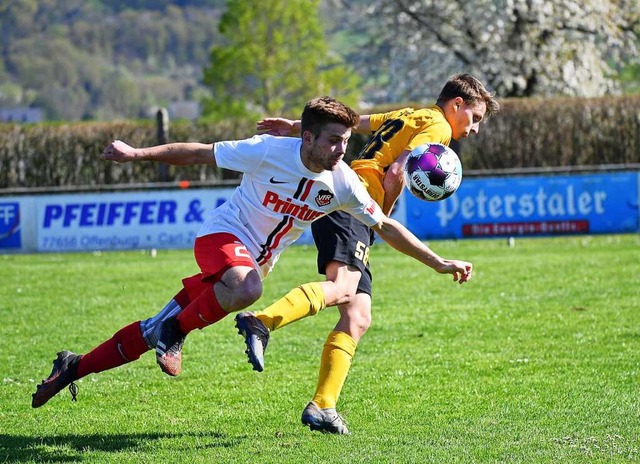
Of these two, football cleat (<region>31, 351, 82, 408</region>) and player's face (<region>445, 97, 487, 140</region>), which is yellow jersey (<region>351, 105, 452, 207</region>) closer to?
player's face (<region>445, 97, 487, 140</region>)

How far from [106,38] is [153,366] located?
16139 cm

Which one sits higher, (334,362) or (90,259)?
(334,362)

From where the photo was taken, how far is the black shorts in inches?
265

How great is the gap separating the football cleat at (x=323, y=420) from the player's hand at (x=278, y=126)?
1.86m

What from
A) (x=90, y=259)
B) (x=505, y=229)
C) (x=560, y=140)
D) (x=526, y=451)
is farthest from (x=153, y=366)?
(x=560, y=140)

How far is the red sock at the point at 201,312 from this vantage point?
6289mm

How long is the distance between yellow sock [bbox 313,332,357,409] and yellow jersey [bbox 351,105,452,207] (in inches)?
37.8

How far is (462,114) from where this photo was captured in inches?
288

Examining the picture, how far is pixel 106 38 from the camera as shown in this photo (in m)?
165

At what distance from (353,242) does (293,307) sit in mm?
730

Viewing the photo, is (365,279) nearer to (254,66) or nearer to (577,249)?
(577,249)

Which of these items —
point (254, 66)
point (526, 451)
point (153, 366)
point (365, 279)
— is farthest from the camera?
point (254, 66)

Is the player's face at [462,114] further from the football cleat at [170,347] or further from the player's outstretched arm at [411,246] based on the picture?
the football cleat at [170,347]

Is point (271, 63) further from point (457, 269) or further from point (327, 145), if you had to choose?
point (327, 145)
